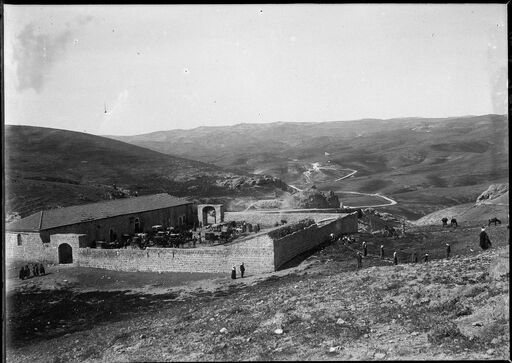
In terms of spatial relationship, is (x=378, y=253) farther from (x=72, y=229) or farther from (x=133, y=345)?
(x=72, y=229)

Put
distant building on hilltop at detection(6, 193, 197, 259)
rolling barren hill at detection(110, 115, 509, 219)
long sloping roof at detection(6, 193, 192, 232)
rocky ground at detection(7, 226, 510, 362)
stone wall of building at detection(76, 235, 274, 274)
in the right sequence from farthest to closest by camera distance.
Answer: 1. rolling barren hill at detection(110, 115, 509, 219)
2. long sloping roof at detection(6, 193, 192, 232)
3. distant building on hilltop at detection(6, 193, 197, 259)
4. stone wall of building at detection(76, 235, 274, 274)
5. rocky ground at detection(7, 226, 510, 362)

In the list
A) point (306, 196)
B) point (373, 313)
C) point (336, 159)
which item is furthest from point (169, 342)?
point (336, 159)

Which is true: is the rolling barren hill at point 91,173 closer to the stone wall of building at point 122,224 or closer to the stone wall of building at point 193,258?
the stone wall of building at point 122,224

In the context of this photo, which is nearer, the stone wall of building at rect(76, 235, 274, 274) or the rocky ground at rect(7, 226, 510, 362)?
the rocky ground at rect(7, 226, 510, 362)

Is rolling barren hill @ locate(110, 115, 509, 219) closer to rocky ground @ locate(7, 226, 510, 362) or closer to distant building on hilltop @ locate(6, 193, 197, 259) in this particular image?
distant building on hilltop @ locate(6, 193, 197, 259)

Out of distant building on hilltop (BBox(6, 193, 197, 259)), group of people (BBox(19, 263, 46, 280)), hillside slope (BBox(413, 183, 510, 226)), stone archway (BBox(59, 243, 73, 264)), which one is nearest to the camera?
group of people (BBox(19, 263, 46, 280))

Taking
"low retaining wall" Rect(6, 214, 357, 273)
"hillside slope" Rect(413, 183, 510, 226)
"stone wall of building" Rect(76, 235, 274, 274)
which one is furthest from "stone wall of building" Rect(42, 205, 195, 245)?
"hillside slope" Rect(413, 183, 510, 226)

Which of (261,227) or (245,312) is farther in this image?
(261,227)
